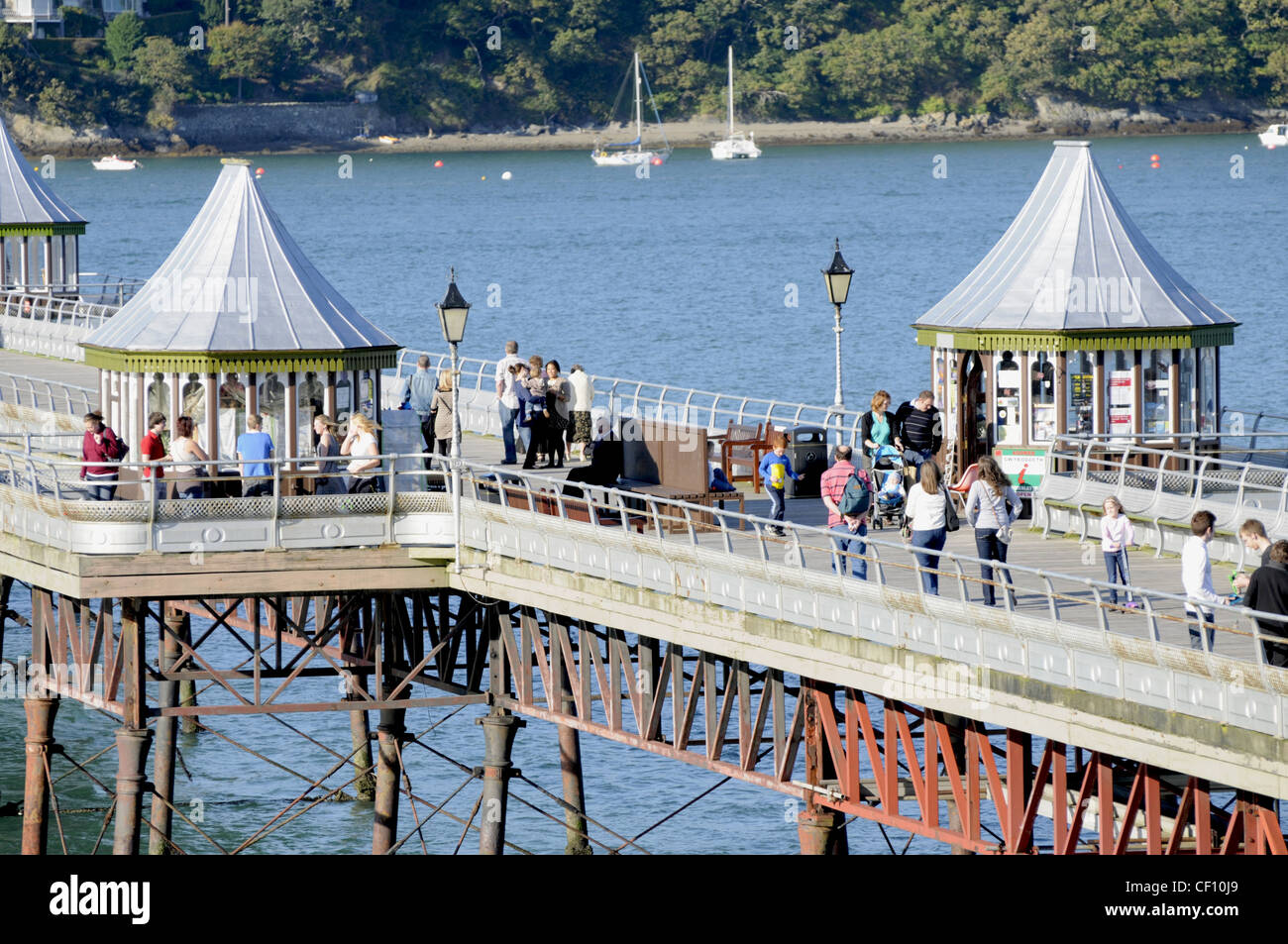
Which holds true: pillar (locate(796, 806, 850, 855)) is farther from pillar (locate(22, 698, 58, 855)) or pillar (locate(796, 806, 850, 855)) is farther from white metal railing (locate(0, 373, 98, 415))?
white metal railing (locate(0, 373, 98, 415))

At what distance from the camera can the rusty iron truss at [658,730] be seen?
872 inches

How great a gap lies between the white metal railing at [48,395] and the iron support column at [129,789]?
11636 millimetres

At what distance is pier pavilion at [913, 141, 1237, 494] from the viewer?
32.5 m

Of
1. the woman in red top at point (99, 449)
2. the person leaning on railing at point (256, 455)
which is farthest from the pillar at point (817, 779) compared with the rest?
the woman in red top at point (99, 449)

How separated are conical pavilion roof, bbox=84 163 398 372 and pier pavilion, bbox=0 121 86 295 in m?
31.0

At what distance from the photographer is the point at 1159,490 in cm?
2825

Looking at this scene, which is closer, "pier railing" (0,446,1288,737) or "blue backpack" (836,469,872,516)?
"pier railing" (0,446,1288,737)

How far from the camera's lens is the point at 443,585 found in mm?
28203

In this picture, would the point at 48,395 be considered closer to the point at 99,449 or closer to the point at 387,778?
the point at 99,449

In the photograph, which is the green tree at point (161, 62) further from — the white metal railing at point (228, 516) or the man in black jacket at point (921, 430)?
the white metal railing at point (228, 516)

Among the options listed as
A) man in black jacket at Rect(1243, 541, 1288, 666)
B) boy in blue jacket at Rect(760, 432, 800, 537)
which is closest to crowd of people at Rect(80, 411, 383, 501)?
boy in blue jacket at Rect(760, 432, 800, 537)

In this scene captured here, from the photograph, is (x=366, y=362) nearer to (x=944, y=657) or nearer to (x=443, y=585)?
(x=443, y=585)
